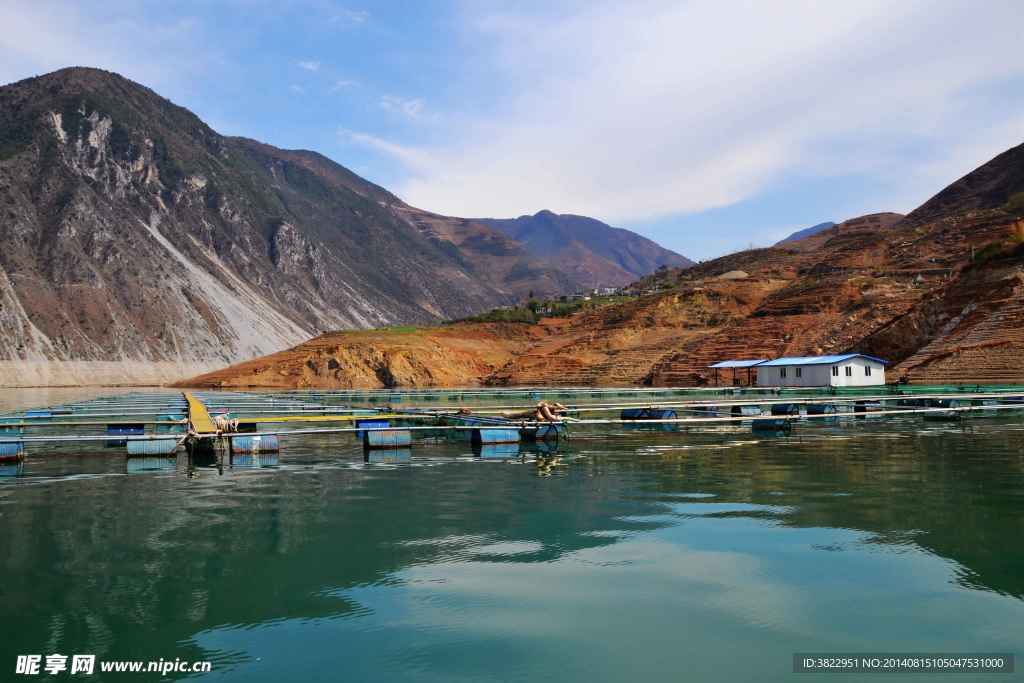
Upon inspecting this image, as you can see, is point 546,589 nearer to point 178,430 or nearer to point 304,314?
point 178,430

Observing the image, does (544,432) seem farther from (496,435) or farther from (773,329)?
(773,329)

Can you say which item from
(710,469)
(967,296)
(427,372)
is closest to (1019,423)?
(710,469)

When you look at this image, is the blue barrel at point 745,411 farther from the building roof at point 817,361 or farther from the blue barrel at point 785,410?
the building roof at point 817,361

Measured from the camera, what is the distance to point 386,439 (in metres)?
24.3

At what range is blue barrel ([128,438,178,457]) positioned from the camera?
21.3m

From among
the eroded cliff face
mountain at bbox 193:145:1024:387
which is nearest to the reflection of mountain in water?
mountain at bbox 193:145:1024:387

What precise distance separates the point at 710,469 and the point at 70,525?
45.2 feet

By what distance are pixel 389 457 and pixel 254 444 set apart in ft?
13.1

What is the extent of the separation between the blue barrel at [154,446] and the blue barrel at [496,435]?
8877mm

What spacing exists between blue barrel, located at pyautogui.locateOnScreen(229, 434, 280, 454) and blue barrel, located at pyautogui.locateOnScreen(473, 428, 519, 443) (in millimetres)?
6130

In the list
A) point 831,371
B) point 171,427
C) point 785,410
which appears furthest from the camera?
point 831,371

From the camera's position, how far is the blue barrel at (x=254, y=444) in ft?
73.1

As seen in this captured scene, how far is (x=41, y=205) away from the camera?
415 feet

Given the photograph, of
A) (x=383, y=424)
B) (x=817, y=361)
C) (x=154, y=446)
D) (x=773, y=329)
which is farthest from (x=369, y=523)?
(x=773, y=329)
